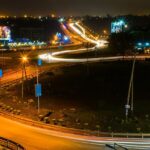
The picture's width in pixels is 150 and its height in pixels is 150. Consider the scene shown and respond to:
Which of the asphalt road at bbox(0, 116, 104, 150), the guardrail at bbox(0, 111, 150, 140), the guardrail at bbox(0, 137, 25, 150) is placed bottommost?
the asphalt road at bbox(0, 116, 104, 150)

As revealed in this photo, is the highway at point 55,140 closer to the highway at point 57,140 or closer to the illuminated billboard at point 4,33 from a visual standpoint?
the highway at point 57,140

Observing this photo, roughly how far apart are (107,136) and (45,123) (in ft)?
24.6

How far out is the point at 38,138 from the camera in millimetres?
36312

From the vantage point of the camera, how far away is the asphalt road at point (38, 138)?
3391 centimetres

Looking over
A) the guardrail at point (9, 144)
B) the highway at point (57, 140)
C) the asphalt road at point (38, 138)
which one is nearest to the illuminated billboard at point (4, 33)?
the asphalt road at point (38, 138)

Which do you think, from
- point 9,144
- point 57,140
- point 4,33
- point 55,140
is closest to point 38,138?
point 55,140

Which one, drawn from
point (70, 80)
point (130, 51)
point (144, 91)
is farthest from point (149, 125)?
point (130, 51)

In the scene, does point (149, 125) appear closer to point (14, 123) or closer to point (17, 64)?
point (14, 123)

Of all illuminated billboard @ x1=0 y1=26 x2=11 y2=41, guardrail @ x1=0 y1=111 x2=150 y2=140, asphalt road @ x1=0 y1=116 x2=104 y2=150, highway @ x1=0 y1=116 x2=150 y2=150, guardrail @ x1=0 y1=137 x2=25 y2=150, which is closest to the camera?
guardrail @ x1=0 y1=137 x2=25 y2=150

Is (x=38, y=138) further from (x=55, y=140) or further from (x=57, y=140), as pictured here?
(x=57, y=140)

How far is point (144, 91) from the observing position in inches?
2467

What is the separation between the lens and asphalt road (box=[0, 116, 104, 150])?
33.9 meters

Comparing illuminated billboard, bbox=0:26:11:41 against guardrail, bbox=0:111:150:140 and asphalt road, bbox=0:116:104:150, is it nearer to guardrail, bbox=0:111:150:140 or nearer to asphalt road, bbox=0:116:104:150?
guardrail, bbox=0:111:150:140

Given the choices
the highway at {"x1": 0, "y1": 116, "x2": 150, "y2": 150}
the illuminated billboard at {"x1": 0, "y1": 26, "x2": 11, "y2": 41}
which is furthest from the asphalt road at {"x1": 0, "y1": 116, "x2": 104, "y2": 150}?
the illuminated billboard at {"x1": 0, "y1": 26, "x2": 11, "y2": 41}
